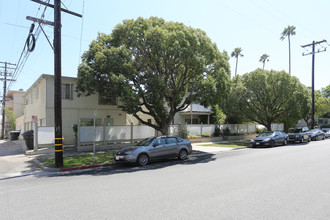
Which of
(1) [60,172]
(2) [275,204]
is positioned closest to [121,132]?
(1) [60,172]

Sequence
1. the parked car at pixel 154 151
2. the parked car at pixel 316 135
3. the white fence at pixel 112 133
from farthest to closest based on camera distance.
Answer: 1. the parked car at pixel 316 135
2. the white fence at pixel 112 133
3. the parked car at pixel 154 151

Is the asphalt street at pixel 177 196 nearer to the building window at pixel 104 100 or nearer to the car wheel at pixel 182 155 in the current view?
the car wheel at pixel 182 155

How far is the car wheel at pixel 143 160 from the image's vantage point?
11.4 meters

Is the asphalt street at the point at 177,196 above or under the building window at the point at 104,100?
under

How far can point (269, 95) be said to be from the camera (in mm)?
24578

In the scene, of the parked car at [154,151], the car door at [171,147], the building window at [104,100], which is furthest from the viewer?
the building window at [104,100]

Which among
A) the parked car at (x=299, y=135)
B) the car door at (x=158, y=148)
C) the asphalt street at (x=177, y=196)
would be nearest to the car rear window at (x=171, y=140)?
the car door at (x=158, y=148)

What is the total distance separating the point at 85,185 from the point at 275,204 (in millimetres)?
5590

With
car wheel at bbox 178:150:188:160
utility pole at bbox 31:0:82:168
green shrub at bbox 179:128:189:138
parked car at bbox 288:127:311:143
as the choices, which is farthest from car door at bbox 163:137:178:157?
parked car at bbox 288:127:311:143

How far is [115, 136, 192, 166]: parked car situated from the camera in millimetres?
11312

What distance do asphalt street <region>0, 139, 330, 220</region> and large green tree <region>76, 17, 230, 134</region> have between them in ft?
20.7

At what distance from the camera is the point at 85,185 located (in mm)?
7547

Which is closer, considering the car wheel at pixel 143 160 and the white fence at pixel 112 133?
the car wheel at pixel 143 160

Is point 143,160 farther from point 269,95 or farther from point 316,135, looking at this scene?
point 316,135
